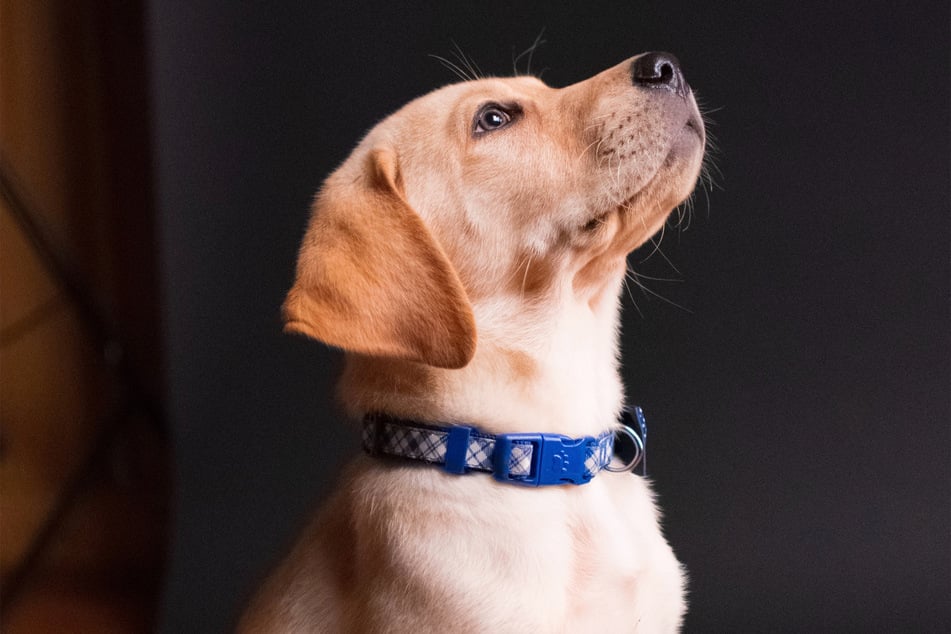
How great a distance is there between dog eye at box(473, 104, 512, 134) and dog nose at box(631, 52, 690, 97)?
238 millimetres

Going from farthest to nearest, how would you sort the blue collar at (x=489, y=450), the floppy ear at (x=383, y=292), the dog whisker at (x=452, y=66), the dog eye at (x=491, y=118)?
the dog whisker at (x=452, y=66)
the dog eye at (x=491, y=118)
the blue collar at (x=489, y=450)
the floppy ear at (x=383, y=292)

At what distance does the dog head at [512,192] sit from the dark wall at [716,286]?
61cm

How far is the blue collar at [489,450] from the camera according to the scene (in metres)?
1.83

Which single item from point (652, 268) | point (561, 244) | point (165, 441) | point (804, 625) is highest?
point (561, 244)

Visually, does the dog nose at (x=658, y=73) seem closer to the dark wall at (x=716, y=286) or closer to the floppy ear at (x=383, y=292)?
the floppy ear at (x=383, y=292)

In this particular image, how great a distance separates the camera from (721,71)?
270 cm

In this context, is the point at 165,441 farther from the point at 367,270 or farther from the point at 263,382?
the point at 367,270

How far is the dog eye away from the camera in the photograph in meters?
1.99

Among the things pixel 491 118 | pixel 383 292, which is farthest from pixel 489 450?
pixel 491 118

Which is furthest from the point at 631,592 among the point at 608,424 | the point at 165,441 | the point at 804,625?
the point at 165,441

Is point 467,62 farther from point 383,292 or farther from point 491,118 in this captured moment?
point 383,292

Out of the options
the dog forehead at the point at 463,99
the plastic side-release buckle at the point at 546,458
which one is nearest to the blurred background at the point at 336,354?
the dog forehead at the point at 463,99

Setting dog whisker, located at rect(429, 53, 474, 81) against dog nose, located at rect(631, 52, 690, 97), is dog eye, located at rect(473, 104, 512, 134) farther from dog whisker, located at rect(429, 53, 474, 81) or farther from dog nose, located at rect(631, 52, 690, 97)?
dog whisker, located at rect(429, 53, 474, 81)

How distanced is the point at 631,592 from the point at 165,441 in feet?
4.05
